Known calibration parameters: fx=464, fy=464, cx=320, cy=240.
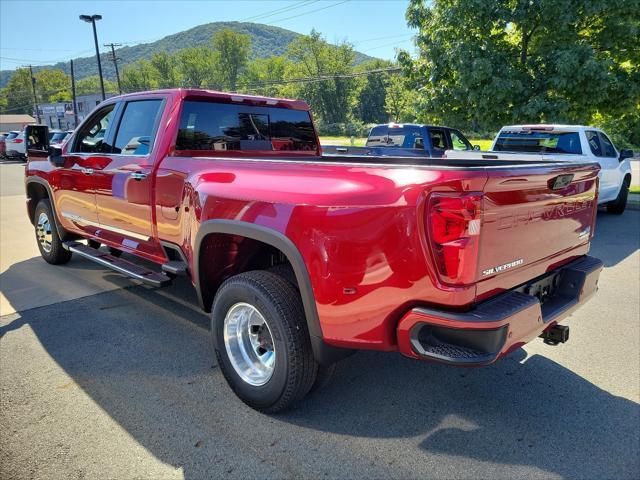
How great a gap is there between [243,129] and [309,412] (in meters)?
2.64

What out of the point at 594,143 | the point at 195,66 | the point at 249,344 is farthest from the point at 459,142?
the point at 195,66

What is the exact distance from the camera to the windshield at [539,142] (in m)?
8.74

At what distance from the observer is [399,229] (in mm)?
2123

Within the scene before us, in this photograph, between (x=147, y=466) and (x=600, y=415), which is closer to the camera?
(x=147, y=466)

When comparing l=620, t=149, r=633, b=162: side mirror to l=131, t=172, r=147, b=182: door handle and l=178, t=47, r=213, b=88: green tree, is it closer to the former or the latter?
l=131, t=172, r=147, b=182: door handle

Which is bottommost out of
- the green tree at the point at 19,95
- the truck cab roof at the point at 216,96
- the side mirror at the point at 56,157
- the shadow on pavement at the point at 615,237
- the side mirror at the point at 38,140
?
the shadow on pavement at the point at 615,237

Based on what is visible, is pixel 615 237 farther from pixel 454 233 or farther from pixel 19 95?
pixel 19 95

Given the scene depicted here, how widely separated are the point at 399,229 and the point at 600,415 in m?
1.84

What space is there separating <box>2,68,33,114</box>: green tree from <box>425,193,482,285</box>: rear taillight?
146 meters

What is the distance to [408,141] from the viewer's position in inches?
469

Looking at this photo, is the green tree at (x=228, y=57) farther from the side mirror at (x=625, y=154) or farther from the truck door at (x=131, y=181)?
the truck door at (x=131, y=181)

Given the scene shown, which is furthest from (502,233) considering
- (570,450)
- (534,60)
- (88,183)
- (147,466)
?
(534,60)

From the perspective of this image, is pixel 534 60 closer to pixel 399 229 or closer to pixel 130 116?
pixel 130 116

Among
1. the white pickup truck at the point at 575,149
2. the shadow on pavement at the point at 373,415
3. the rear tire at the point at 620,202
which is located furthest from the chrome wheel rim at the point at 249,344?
the rear tire at the point at 620,202
